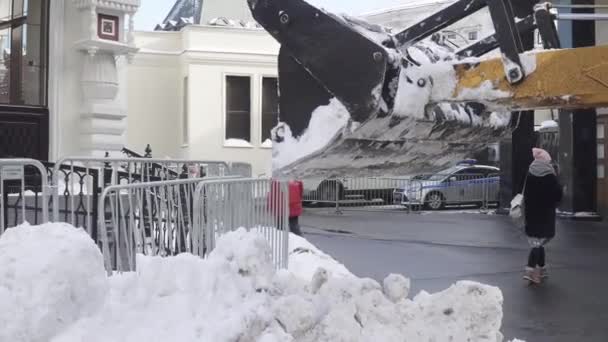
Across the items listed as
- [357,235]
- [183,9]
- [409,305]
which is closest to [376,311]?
[409,305]

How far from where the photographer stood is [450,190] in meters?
Result: 25.5

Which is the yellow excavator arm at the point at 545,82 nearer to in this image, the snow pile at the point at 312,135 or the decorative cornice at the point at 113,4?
the snow pile at the point at 312,135

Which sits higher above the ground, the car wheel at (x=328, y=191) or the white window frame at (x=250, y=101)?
the white window frame at (x=250, y=101)

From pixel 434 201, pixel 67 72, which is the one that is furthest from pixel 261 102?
pixel 67 72

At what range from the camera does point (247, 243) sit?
538cm

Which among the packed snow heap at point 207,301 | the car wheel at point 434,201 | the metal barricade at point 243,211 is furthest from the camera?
the car wheel at point 434,201

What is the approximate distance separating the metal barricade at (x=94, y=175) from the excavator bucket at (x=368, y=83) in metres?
3.18

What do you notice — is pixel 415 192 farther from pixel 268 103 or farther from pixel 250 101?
pixel 250 101

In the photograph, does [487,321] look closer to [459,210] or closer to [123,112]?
[123,112]

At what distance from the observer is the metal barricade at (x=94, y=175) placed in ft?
26.0

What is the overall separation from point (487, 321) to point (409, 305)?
1.84ft

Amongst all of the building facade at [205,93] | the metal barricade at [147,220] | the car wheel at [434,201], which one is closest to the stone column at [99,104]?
the metal barricade at [147,220]

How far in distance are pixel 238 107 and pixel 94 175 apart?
19.8 m

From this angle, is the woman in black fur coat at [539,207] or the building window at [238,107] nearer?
the woman in black fur coat at [539,207]
